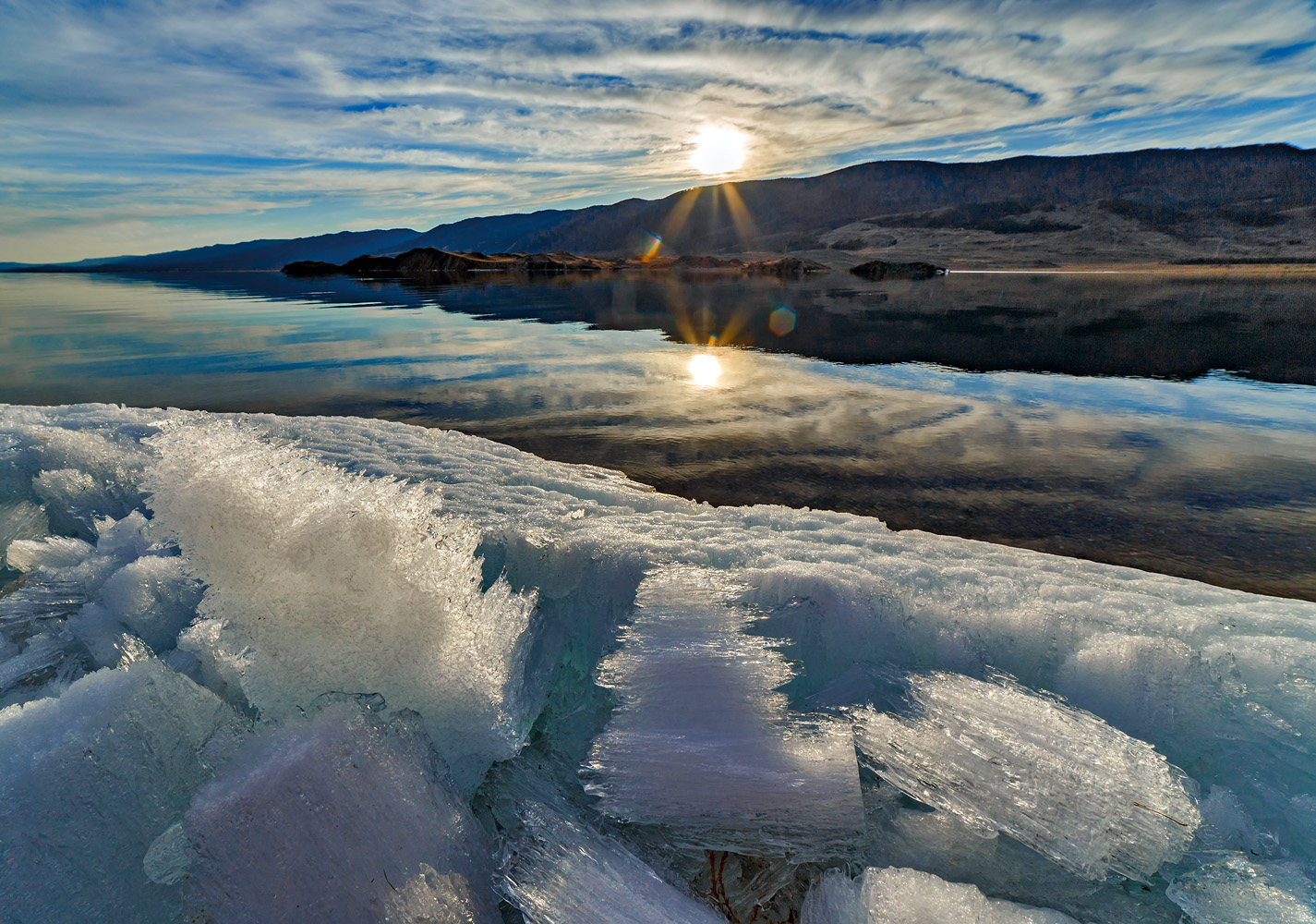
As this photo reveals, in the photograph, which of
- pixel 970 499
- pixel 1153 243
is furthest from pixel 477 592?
pixel 1153 243

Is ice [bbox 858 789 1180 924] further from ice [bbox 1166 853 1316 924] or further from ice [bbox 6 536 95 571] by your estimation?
ice [bbox 6 536 95 571]

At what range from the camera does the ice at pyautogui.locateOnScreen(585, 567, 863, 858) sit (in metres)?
1.69

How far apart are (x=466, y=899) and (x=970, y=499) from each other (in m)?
5.10

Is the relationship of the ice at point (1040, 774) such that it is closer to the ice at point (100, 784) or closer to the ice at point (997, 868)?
the ice at point (997, 868)

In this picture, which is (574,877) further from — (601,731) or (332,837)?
(332,837)

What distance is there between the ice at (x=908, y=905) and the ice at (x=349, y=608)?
102cm

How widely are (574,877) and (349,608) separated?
1215 millimetres

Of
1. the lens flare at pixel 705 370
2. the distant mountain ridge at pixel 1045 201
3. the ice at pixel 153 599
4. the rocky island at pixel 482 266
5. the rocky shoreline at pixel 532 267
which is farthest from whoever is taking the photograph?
the distant mountain ridge at pixel 1045 201

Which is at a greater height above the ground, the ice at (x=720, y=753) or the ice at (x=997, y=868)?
the ice at (x=720, y=753)

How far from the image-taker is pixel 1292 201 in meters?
133

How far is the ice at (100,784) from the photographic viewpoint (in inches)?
55.6

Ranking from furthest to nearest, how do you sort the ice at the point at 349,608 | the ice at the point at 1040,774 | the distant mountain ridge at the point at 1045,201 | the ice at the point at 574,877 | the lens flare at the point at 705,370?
1. the distant mountain ridge at the point at 1045,201
2. the lens flare at the point at 705,370
3. the ice at the point at 349,608
4. the ice at the point at 1040,774
5. the ice at the point at 574,877

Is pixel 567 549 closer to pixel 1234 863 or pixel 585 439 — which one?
pixel 1234 863

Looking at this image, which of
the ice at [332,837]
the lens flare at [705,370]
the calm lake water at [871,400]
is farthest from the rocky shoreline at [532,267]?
the ice at [332,837]
